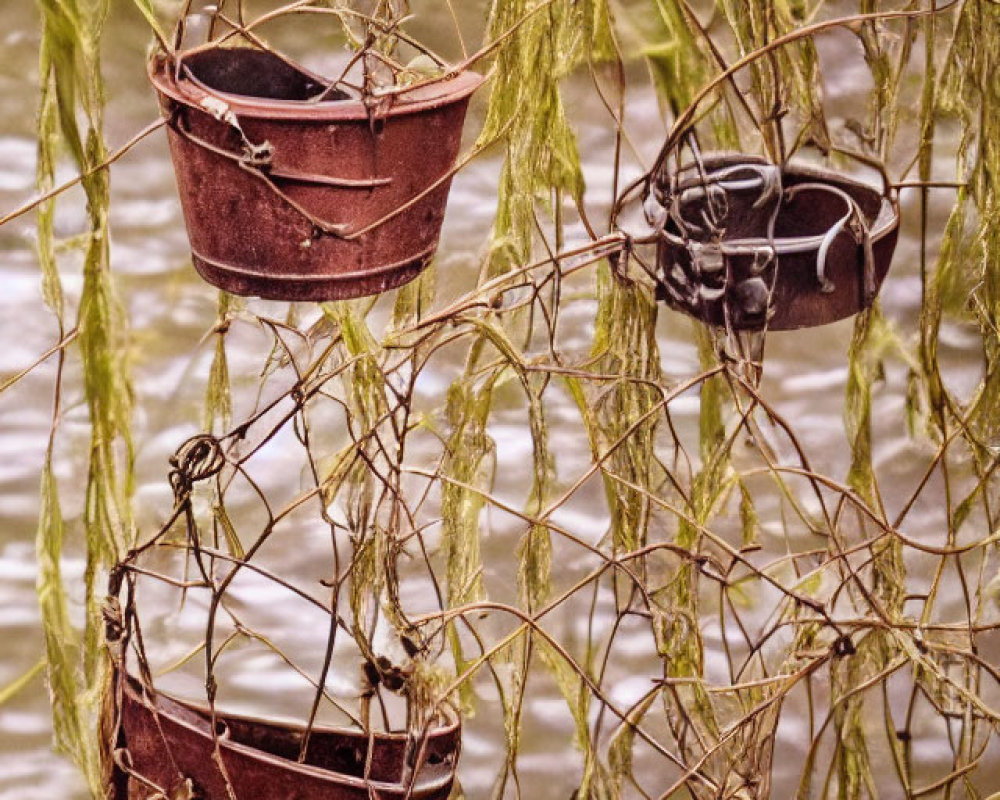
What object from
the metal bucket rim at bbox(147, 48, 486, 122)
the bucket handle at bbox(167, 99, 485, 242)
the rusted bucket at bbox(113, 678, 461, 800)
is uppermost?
the metal bucket rim at bbox(147, 48, 486, 122)

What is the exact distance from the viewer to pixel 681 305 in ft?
3.52

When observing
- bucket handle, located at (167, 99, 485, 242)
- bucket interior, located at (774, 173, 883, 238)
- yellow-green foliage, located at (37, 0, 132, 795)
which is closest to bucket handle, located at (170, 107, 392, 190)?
bucket handle, located at (167, 99, 485, 242)

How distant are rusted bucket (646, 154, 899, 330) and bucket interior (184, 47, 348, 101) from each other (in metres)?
0.28

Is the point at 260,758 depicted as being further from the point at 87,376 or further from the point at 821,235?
the point at 821,235

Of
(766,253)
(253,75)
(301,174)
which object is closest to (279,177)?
(301,174)

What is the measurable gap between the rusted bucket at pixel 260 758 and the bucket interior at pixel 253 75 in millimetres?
476

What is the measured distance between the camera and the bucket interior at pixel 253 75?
104cm

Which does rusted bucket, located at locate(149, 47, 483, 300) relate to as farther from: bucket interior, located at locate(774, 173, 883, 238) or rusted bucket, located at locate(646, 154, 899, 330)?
bucket interior, located at locate(774, 173, 883, 238)

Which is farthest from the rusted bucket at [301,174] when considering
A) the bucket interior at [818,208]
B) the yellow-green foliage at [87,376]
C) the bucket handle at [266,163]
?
the bucket interior at [818,208]

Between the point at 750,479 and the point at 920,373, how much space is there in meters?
0.21

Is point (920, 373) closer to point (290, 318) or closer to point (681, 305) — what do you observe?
point (681, 305)

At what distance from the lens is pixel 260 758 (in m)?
1.06

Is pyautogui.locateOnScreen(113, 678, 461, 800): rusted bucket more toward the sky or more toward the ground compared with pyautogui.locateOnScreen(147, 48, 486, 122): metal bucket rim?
more toward the ground

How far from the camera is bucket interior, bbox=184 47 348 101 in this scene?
1038 mm
